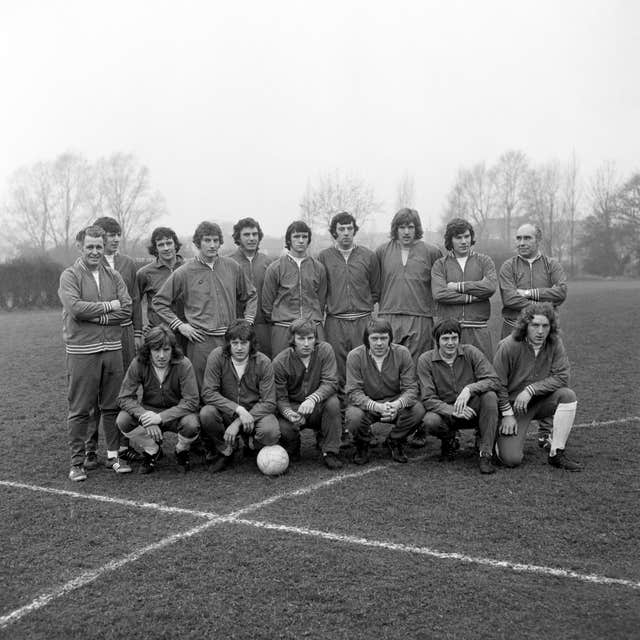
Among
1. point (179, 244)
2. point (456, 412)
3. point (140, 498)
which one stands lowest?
point (140, 498)

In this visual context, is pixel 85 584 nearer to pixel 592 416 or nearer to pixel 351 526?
pixel 351 526

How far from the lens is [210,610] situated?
10.6 ft

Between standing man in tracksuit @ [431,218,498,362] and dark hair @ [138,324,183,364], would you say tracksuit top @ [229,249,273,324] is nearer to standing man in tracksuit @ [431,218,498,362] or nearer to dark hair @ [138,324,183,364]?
dark hair @ [138,324,183,364]

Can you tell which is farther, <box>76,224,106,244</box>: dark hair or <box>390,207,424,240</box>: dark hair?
<box>390,207,424,240</box>: dark hair

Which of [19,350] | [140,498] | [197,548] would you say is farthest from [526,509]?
[19,350]

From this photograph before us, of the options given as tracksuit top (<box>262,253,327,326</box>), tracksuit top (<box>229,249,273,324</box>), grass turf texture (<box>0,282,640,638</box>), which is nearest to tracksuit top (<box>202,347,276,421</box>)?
grass turf texture (<box>0,282,640,638</box>)

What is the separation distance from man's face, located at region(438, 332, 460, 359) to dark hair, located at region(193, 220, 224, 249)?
2.25 meters

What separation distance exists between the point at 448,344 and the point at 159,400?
8.47 ft

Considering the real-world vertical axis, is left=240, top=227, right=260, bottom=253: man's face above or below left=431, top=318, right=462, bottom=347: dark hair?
above

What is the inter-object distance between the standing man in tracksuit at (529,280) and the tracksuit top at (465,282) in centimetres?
23

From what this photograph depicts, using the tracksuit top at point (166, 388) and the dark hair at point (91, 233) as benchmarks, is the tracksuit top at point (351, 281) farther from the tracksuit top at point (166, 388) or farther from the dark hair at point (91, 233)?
the dark hair at point (91, 233)

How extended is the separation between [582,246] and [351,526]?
184ft

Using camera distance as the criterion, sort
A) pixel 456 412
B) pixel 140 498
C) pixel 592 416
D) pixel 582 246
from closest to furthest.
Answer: pixel 140 498 < pixel 456 412 < pixel 592 416 < pixel 582 246

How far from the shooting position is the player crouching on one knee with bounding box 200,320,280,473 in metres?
5.64
